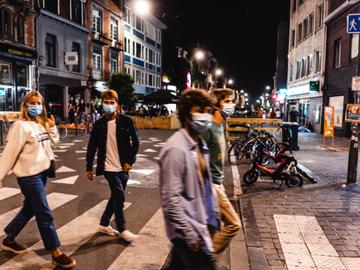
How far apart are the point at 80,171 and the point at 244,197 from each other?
4782 millimetres

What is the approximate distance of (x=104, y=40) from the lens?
34375 mm

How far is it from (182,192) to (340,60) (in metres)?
24.0

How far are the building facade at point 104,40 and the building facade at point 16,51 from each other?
25.8ft

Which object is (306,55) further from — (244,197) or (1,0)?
(244,197)

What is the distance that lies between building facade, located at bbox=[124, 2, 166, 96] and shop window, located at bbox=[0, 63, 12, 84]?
17871 mm

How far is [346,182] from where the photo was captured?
863cm

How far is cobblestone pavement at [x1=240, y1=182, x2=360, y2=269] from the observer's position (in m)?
4.57

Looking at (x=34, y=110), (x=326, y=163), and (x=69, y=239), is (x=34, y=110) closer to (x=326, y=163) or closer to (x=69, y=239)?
(x=69, y=239)

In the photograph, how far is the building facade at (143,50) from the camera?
133ft

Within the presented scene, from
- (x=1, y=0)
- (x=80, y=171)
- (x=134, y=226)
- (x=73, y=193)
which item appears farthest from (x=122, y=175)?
(x=1, y=0)

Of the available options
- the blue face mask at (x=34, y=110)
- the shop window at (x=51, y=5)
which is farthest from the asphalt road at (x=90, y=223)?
the shop window at (x=51, y=5)

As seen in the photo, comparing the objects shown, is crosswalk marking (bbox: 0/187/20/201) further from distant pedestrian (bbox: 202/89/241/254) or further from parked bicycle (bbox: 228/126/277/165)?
parked bicycle (bbox: 228/126/277/165)

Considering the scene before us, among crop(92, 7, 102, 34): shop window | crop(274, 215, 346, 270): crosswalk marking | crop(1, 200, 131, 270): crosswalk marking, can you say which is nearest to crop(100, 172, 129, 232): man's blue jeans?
crop(1, 200, 131, 270): crosswalk marking

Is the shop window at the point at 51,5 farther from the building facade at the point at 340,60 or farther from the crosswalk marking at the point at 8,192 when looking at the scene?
the crosswalk marking at the point at 8,192
